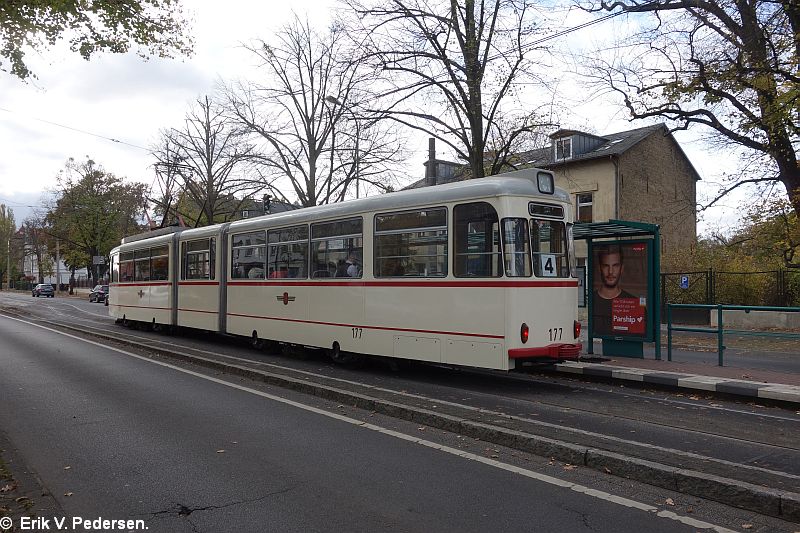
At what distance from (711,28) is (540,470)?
14.9 metres

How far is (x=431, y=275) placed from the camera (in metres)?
10.0

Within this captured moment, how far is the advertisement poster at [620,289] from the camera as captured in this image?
1229 centimetres

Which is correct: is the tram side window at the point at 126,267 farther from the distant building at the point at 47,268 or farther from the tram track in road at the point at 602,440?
Result: the distant building at the point at 47,268

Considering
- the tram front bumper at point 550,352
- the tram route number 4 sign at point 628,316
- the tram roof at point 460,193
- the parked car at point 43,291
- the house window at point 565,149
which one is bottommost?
the tram front bumper at point 550,352

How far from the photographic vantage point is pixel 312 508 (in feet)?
15.5

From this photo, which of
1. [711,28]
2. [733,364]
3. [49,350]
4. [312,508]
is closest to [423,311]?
[312,508]

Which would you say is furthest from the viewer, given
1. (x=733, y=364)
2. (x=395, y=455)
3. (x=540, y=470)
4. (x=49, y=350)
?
(x=49, y=350)

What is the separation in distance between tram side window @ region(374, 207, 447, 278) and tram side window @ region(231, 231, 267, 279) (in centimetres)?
433

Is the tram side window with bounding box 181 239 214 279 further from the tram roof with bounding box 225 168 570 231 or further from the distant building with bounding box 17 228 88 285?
the distant building with bounding box 17 228 88 285

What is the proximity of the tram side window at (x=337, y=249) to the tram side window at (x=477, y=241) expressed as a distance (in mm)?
2279

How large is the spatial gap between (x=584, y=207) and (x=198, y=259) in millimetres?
24100

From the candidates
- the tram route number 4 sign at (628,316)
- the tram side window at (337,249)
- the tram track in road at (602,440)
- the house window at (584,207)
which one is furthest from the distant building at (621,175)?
the tram track in road at (602,440)

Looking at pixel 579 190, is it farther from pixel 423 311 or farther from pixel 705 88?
pixel 423 311

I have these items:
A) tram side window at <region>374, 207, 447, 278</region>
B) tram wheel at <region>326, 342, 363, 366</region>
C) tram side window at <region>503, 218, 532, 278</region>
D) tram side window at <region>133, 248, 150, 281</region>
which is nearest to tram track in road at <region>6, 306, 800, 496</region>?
tram side window at <region>374, 207, 447, 278</region>
